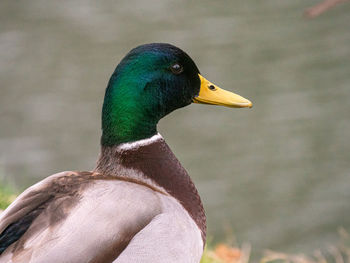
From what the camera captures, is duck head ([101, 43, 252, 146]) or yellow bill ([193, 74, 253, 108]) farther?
yellow bill ([193, 74, 253, 108])

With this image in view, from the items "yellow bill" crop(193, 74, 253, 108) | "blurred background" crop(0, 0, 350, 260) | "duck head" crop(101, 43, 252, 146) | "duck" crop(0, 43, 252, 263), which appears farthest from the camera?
"blurred background" crop(0, 0, 350, 260)

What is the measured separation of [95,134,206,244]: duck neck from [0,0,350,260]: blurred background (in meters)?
3.23

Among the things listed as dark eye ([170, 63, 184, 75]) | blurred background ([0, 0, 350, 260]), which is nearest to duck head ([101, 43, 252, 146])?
dark eye ([170, 63, 184, 75])

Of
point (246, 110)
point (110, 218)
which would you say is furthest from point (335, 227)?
point (110, 218)

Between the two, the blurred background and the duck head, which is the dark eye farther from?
the blurred background

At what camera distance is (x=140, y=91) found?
301cm

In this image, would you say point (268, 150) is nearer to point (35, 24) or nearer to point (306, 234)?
point (306, 234)

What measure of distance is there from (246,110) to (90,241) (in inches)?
267

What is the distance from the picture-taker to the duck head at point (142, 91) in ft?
9.82

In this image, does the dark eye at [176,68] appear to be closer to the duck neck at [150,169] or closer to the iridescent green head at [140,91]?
the iridescent green head at [140,91]

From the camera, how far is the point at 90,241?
2.41 metres

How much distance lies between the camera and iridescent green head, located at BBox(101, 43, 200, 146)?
2.99 m

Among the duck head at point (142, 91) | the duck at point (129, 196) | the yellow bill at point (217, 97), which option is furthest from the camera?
the yellow bill at point (217, 97)

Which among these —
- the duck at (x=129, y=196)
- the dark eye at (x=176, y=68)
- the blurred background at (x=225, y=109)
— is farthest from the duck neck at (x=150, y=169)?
the blurred background at (x=225, y=109)
